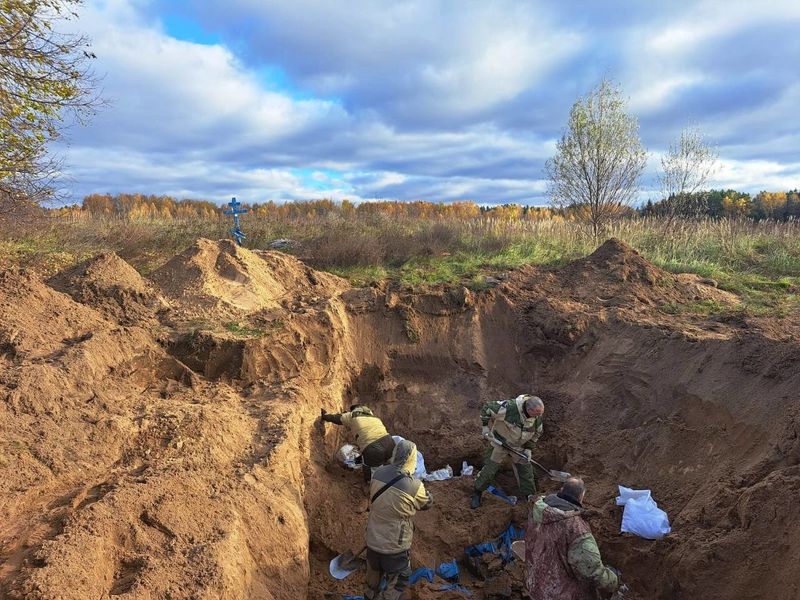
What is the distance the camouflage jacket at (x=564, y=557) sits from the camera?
3945 millimetres

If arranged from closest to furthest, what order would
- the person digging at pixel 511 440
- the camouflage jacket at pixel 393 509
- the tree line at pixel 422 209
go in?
the camouflage jacket at pixel 393 509 → the person digging at pixel 511 440 → the tree line at pixel 422 209

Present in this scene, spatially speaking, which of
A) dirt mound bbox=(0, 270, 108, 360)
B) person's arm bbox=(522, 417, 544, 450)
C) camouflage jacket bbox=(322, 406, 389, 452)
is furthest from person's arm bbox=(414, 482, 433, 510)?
dirt mound bbox=(0, 270, 108, 360)

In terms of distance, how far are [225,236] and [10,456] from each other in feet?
43.4

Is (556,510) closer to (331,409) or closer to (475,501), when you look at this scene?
(475,501)

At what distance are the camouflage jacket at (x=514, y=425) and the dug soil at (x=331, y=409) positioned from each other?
927mm

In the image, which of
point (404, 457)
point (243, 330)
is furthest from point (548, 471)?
point (243, 330)

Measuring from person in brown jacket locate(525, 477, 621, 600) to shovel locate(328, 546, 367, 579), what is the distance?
79.8 inches

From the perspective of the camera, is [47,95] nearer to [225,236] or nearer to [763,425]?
[225,236]

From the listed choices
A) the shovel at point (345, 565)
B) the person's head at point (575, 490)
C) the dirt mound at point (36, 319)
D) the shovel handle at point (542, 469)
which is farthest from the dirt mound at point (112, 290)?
the person's head at point (575, 490)

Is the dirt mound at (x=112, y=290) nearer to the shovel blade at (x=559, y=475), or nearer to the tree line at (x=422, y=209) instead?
the shovel blade at (x=559, y=475)

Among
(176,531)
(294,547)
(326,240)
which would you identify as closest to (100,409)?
(176,531)

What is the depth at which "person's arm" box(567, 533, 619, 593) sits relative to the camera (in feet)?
12.8

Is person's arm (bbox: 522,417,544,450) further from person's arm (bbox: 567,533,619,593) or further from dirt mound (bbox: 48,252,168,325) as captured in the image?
dirt mound (bbox: 48,252,168,325)

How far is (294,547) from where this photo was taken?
4719mm
